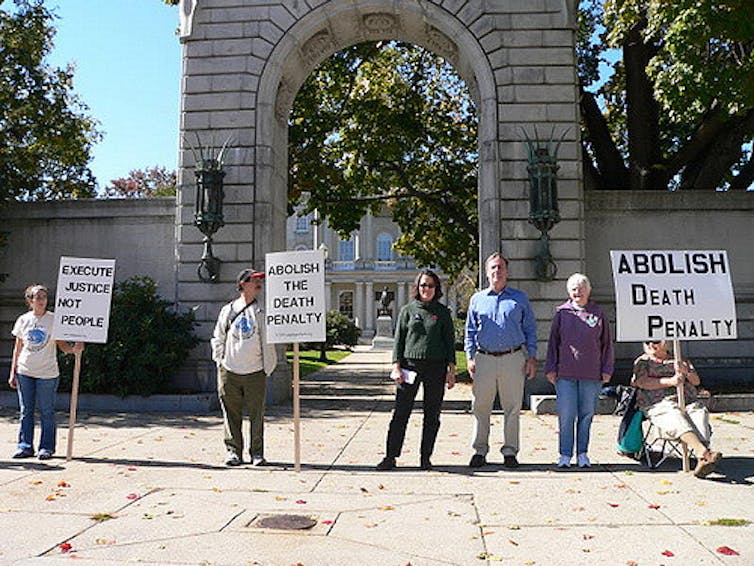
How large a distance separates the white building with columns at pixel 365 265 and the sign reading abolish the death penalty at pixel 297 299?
6253cm

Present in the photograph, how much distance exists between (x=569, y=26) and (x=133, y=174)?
113ft

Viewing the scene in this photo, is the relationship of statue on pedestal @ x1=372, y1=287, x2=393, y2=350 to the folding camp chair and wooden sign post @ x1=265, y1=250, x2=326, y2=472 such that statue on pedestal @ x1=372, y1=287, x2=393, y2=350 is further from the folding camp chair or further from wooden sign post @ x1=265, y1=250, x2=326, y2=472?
wooden sign post @ x1=265, y1=250, x2=326, y2=472

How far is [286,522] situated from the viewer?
16.6 feet

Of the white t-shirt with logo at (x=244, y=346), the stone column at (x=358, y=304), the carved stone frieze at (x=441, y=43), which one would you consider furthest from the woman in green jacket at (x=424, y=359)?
the stone column at (x=358, y=304)

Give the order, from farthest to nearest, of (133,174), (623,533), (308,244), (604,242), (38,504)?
(308,244) < (133,174) < (604,242) < (38,504) < (623,533)

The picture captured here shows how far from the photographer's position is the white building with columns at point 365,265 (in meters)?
70.5

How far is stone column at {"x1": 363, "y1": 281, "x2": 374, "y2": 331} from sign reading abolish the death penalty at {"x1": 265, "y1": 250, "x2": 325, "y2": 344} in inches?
2495

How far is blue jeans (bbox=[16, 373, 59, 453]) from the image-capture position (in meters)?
7.56

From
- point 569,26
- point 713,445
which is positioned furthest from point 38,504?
point 569,26

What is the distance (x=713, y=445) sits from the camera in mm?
8211

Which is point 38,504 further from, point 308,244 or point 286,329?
point 308,244

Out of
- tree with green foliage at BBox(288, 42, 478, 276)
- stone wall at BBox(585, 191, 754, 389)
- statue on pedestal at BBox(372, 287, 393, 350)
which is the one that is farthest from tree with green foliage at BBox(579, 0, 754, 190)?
statue on pedestal at BBox(372, 287, 393, 350)

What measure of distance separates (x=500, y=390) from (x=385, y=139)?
1377cm

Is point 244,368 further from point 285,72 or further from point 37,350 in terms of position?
point 285,72
